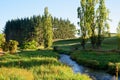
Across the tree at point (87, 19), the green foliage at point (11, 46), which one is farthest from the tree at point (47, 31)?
the tree at point (87, 19)

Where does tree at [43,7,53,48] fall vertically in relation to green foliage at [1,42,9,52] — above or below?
above

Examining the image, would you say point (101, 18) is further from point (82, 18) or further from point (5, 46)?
point (5, 46)

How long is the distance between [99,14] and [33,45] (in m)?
46.2

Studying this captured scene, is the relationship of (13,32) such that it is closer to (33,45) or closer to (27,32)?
(27,32)

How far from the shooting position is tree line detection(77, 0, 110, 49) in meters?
78.0

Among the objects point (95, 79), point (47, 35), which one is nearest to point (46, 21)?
point (47, 35)

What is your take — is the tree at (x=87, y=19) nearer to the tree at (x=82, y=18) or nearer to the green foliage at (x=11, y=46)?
the tree at (x=82, y=18)

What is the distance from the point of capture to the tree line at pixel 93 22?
78000mm

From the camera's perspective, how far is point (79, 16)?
81438 millimetres

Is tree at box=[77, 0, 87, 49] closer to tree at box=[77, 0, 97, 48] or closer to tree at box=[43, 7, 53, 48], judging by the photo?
tree at box=[77, 0, 97, 48]

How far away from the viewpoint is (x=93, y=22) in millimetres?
78438

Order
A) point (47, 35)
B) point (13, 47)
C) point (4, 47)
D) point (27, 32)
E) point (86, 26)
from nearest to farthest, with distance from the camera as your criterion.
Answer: point (86, 26) < point (13, 47) < point (4, 47) < point (47, 35) < point (27, 32)

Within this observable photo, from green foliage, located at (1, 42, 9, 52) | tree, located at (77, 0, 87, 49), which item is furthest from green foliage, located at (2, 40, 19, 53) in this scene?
tree, located at (77, 0, 87, 49)

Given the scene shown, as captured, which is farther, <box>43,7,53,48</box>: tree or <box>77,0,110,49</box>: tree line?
<box>43,7,53,48</box>: tree
